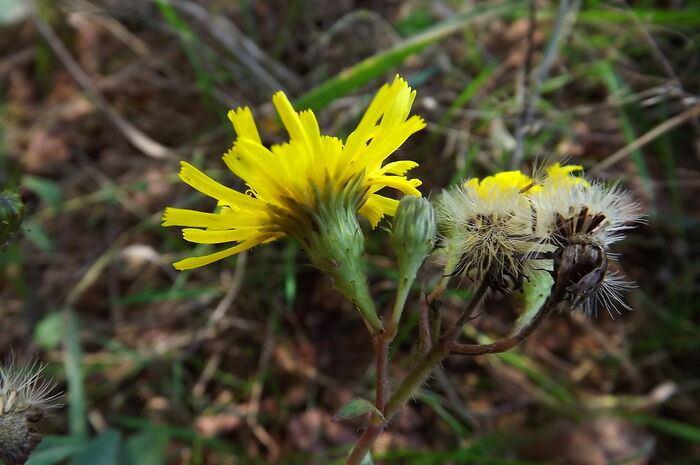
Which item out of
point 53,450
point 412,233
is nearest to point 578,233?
point 412,233

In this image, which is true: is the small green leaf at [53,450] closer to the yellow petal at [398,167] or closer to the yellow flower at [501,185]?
the yellow petal at [398,167]

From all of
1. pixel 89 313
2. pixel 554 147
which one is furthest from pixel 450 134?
pixel 89 313

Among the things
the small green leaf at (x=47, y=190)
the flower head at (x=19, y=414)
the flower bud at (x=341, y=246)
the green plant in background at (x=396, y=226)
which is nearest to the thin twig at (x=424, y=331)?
the green plant in background at (x=396, y=226)

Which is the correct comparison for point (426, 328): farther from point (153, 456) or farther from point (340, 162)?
point (153, 456)

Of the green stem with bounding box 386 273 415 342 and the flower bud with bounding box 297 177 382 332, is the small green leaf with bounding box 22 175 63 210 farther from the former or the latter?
the green stem with bounding box 386 273 415 342

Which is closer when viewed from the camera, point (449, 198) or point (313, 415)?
point (449, 198)

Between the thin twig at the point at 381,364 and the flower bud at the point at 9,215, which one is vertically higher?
the flower bud at the point at 9,215
